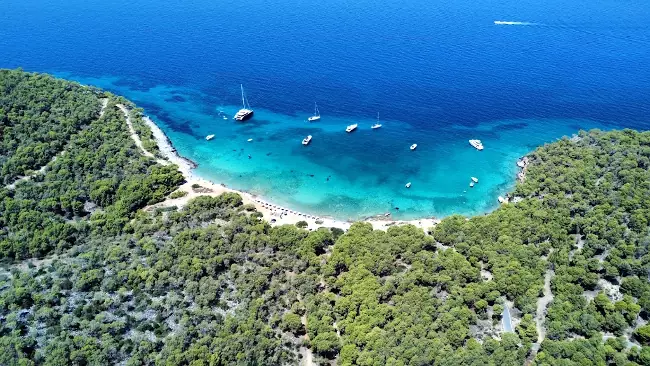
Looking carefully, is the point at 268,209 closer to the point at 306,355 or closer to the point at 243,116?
the point at 306,355

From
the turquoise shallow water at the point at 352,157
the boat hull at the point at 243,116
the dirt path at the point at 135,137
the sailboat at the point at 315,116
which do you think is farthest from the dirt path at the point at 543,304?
the boat hull at the point at 243,116

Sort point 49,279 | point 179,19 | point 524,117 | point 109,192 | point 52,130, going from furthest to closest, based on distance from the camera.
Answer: point 179,19, point 524,117, point 52,130, point 109,192, point 49,279

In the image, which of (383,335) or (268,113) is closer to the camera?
(383,335)

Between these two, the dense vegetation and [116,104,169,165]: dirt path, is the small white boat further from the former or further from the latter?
[116,104,169,165]: dirt path

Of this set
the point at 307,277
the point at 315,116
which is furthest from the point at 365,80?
the point at 307,277

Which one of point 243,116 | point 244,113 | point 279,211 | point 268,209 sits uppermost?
point 244,113

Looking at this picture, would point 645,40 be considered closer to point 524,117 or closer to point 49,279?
point 524,117

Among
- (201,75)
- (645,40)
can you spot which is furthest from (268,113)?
(645,40)
